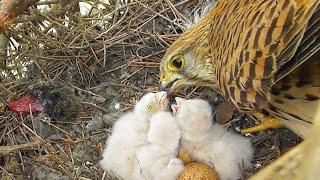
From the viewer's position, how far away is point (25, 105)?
316 cm

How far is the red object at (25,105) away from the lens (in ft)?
10.3

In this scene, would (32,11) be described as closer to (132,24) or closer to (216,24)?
(132,24)

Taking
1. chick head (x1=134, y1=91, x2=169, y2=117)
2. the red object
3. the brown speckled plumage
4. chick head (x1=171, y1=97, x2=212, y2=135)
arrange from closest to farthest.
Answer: the brown speckled plumage → chick head (x1=171, y1=97, x2=212, y2=135) → chick head (x1=134, y1=91, x2=169, y2=117) → the red object

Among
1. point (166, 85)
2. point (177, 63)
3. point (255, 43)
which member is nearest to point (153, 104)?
point (166, 85)

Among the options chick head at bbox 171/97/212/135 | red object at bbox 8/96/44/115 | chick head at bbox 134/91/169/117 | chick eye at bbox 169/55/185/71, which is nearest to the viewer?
chick eye at bbox 169/55/185/71

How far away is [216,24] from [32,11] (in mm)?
1230

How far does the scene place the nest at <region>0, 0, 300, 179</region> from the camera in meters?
2.98

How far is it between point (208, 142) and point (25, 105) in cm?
118

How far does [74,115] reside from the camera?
10.5 feet

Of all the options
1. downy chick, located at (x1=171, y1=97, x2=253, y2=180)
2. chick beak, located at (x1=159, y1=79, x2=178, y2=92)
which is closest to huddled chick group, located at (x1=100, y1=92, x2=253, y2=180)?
downy chick, located at (x1=171, y1=97, x2=253, y2=180)

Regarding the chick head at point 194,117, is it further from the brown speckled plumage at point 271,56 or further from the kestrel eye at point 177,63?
the brown speckled plumage at point 271,56

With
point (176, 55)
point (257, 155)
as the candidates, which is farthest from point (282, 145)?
point (176, 55)

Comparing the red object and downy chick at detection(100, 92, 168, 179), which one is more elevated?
the red object

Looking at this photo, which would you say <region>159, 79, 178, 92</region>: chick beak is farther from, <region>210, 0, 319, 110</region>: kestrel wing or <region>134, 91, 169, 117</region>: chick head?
<region>210, 0, 319, 110</region>: kestrel wing
